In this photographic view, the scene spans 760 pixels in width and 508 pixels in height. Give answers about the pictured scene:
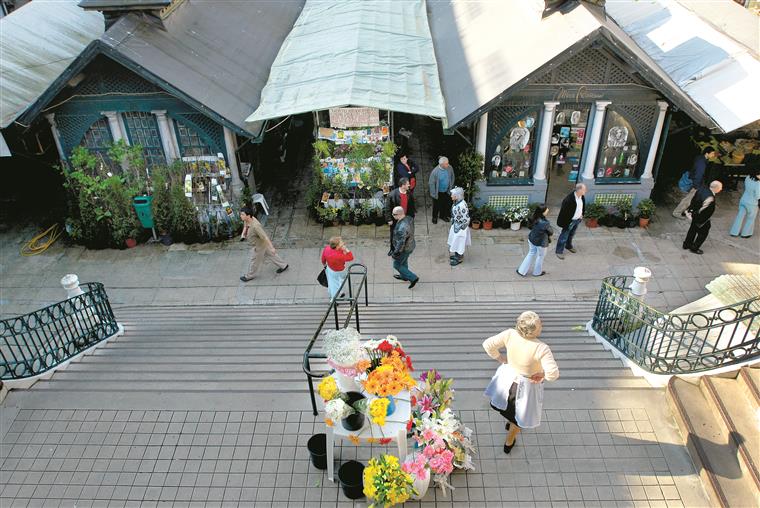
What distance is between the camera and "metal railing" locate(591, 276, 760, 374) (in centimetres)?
644

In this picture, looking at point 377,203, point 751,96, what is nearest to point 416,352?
point 377,203

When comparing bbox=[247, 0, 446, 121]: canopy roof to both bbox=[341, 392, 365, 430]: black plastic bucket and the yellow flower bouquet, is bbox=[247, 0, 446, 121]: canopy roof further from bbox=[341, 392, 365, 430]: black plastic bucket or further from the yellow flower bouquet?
the yellow flower bouquet

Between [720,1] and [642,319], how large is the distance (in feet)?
43.8

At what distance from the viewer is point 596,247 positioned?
11812 millimetres

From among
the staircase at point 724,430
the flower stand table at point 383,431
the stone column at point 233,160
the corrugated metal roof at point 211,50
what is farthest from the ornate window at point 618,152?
the flower stand table at point 383,431

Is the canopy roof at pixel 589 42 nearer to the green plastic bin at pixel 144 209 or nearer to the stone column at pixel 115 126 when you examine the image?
the green plastic bin at pixel 144 209

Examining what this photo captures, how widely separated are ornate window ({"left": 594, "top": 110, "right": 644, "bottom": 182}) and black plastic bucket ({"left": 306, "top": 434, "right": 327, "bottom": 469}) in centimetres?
955

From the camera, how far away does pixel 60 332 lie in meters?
8.05

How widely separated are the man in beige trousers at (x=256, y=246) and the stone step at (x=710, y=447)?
23.1 feet

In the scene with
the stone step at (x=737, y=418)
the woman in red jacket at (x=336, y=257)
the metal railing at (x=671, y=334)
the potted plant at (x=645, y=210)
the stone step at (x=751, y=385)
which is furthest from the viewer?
the potted plant at (x=645, y=210)

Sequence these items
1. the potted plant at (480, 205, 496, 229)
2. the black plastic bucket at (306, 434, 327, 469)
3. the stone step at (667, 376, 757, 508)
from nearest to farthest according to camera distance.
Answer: the stone step at (667, 376, 757, 508) < the black plastic bucket at (306, 434, 327, 469) < the potted plant at (480, 205, 496, 229)

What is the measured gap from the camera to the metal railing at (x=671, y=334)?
6.44m

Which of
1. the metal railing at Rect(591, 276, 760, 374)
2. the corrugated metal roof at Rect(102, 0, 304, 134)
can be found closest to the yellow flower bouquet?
the metal railing at Rect(591, 276, 760, 374)

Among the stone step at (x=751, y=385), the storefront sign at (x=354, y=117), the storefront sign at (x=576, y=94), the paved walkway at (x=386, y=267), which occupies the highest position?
the storefront sign at (x=576, y=94)
